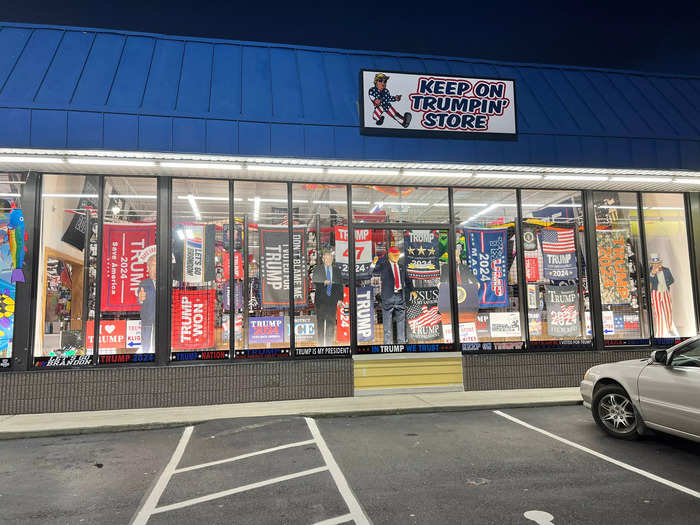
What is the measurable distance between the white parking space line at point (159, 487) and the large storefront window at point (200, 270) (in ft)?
8.19

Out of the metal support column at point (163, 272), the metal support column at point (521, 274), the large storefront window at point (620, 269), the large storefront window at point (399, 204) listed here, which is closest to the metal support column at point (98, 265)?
the metal support column at point (163, 272)

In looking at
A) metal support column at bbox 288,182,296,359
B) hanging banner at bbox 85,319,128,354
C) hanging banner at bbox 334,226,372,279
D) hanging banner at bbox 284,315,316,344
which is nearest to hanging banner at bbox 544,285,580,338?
hanging banner at bbox 334,226,372,279

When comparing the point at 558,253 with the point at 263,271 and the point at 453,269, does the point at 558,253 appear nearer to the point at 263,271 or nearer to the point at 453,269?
the point at 453,269

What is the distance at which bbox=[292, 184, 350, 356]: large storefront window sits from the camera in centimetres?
950

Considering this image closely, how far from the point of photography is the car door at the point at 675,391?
548cm

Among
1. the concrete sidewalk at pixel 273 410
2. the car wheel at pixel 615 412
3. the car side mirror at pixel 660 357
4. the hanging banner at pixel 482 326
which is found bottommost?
the concrete sidewalk at pixel 273 410

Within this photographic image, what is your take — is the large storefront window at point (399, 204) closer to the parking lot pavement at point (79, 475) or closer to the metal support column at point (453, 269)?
the metal support column at point (453, 269)

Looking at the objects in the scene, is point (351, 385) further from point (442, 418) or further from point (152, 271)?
point (152, 271)

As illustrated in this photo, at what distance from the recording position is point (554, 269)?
10.4 metres

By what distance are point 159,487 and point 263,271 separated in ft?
16.4

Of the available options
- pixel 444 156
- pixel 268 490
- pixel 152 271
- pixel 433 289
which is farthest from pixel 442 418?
pixel 152 271

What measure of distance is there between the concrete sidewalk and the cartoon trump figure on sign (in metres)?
5.17

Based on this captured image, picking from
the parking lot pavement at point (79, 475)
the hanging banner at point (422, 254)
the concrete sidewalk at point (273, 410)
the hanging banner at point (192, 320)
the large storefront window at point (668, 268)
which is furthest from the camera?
the large storefront window at point (668, 268)

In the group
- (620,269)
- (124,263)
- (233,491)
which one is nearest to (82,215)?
(124,263)
